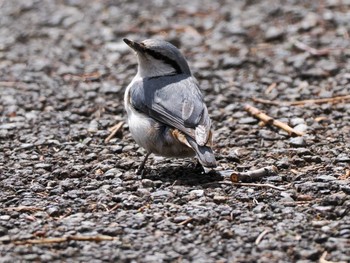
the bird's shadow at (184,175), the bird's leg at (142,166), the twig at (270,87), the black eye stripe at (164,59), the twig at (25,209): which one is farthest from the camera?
the twig at (270,87)

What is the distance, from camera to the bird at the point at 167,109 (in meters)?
5.93

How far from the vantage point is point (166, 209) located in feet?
18.0

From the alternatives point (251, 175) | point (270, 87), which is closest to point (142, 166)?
point (251, 175)

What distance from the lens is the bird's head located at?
6789 mm

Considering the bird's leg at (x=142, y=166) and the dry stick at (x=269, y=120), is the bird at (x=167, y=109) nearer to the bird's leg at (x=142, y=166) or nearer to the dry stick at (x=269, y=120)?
the bird's leg at (x=142, y=166)

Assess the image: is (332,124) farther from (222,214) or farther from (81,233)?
(81,233)

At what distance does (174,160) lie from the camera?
677 centimetres

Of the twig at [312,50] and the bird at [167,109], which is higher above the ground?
the bird at [167,109]

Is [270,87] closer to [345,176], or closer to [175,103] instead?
[175,103]

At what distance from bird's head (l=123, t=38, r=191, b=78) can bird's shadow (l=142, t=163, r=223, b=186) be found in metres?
0.81

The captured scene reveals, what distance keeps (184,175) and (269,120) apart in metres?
1.43

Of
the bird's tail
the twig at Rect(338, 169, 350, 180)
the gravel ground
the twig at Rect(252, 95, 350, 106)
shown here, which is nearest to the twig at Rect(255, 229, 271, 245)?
the gravel ground

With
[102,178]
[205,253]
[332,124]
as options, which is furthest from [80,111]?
[205,253]

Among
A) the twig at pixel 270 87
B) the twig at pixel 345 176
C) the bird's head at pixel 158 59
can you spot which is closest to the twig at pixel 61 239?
the twig at pixel 345 176
